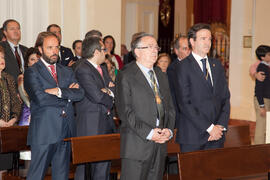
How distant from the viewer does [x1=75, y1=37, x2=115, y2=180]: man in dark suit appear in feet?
15.0

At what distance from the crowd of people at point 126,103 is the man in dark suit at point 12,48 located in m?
0.78

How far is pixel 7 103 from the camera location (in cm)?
475

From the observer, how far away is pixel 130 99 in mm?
3494

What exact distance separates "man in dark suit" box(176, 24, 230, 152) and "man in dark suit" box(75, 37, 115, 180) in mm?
901

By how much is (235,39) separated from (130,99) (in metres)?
7.66

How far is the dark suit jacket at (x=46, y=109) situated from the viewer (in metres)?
4.14

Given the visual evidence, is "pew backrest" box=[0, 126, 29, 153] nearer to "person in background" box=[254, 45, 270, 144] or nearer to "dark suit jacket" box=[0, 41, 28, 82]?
"dark suit jacket" box=[0, 41, 28, 82]

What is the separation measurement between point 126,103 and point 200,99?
0.75 meters

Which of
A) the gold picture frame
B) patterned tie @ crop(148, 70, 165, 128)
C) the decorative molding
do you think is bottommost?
patterned tie @ crop(148, 70, 165, 128)

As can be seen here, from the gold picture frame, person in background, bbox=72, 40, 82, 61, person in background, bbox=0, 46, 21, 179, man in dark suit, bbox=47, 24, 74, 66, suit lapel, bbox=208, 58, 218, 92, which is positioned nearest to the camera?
suit lapel, bbox=208, 58, 218, 92

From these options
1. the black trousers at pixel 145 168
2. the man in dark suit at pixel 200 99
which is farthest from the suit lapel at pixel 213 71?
the black trousers at pixel 145 168

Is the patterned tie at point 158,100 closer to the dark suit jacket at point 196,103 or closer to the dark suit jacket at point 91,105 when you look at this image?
the dark suit jacket at point 196,103

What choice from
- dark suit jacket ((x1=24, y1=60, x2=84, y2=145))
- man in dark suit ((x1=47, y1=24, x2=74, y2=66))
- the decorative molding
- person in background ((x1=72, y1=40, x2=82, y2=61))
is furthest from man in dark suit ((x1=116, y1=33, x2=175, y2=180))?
the decorative molding

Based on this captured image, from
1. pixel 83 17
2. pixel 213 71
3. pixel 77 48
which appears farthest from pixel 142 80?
pixel 83 17
